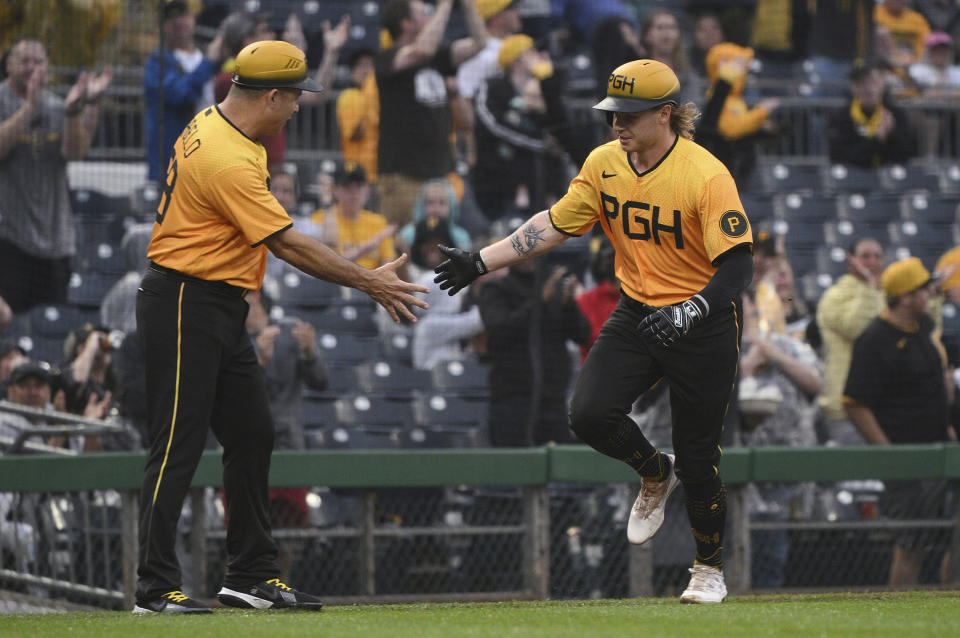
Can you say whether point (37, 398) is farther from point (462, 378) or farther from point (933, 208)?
point (933, 208)

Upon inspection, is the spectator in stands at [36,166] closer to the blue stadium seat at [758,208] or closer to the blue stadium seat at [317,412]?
the blue stadium seat at [317,412]

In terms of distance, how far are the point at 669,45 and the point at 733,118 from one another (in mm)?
774

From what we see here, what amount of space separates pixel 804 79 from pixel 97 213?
6692mm

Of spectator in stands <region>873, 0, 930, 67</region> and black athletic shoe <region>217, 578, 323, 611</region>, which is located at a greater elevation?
spectator in stands <region>873, 0, 930, 67</region>

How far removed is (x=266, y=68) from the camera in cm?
564

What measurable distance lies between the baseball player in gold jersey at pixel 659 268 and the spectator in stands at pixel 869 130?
620cm

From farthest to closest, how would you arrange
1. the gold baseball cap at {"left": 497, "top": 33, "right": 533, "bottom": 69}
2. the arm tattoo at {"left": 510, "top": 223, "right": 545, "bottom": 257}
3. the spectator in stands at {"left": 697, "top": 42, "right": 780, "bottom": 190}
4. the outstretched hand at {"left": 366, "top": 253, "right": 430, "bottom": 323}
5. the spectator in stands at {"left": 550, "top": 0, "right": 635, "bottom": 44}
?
the spectator in stands at {"left": 550, "top": 0, "right": 635, "bottom": 44} → the gold baseball cap at {"left": 497, "top": 33, "right": 533, "bottom": 69} → the spectator in stands at {"left": 697, "top": 42, "right": 780, "bottom": 190} → the arm tattoo at {"left": 510, "top": 223, "right": 545, "bottom": 257} → the outstretched hand at {"left": 366, "top": 253, "right": 430, "bottom": 323}

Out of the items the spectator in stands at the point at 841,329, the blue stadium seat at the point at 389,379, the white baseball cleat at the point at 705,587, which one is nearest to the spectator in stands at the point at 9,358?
the blue stadium seat at the point at 389,379

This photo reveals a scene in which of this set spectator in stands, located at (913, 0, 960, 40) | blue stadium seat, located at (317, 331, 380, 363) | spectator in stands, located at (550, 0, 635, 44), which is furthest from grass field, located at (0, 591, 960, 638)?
spectator in stands, located at (913, 0, 960, 40)

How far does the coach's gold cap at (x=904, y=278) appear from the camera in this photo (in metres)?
9.02

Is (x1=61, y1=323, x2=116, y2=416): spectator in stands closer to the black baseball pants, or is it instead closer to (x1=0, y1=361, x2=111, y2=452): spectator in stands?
(x1=0, y1=361, x2=111, y2=452): spectator in stands

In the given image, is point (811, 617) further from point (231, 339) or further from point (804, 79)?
point (804, 79)

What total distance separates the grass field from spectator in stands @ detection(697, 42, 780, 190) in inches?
175

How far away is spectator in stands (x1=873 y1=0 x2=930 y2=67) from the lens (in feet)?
45.1
